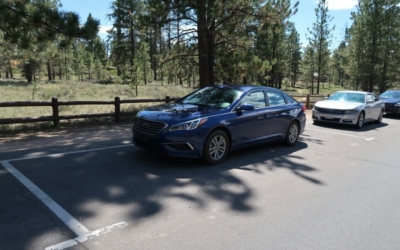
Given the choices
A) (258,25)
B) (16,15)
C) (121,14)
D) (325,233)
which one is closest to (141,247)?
(325,233)

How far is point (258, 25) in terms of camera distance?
48.2 ft

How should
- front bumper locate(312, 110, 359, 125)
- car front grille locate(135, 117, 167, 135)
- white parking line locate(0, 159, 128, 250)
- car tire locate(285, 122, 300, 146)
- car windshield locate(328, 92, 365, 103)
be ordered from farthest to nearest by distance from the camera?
car windshield locate(328, 92, 365, 103) < front bumper locate(312, 110, 359, 125) < car tire locate(285, 122, 300, 146) < car front grille locate(135, 117, 167, 135) < white parking line locate(0, 159, 128, 250)

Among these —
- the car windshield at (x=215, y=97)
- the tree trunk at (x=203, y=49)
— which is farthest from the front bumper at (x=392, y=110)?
the car windshield at (x=215, y=97)

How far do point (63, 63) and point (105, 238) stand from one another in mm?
65084

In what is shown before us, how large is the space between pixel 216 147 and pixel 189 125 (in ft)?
2.73

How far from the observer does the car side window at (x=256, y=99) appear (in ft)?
22.4

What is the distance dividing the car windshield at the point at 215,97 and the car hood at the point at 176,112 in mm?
308

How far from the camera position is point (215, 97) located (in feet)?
22.6

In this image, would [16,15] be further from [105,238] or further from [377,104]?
[377,104]

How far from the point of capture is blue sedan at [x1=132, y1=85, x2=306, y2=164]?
5.55 m

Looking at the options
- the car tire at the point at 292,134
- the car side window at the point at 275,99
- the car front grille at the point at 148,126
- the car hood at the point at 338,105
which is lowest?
the car tire at the point at 292,134

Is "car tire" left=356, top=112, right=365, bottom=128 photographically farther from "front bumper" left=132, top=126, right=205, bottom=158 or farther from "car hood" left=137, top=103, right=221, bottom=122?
"front bumper" left=132, top=126, right=205, bottom=158

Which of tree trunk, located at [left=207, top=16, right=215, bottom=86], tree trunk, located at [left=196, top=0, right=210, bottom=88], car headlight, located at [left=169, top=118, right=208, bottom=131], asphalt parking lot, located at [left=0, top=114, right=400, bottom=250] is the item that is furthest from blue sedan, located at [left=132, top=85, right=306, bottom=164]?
tree trunk, located at [left=207, top=16, right=215, bottom=86]

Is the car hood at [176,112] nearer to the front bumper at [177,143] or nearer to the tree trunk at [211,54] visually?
the front bumper at [177,143]
